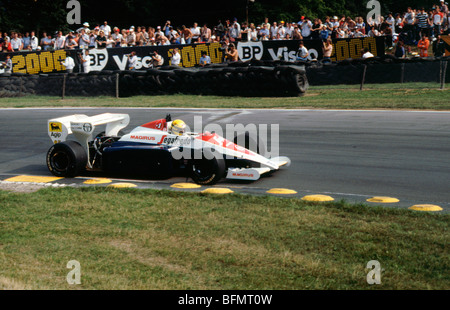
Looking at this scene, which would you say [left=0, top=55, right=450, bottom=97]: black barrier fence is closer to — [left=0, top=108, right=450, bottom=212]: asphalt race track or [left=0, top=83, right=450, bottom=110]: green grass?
[left=0, top=83, right=450, bottom=110]: green grass

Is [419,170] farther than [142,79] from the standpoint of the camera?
No

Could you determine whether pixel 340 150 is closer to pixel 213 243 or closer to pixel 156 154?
pixel 156 154

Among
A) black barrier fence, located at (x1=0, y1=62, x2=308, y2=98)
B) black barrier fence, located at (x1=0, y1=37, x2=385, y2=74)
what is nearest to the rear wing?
black barrier fence, located at (x1=0, y1=62, x2=308, y2=98)

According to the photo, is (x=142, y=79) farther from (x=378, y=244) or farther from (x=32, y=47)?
(x=378, y=244)

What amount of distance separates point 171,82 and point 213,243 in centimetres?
1567

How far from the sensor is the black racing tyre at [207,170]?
31.3 ft

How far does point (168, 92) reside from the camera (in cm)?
2202

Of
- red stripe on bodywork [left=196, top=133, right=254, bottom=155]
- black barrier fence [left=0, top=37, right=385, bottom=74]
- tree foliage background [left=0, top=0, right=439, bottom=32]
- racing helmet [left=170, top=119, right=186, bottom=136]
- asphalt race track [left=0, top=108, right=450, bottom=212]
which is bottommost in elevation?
asphalt race track [left=0, top=108, right=450, bottom=212]

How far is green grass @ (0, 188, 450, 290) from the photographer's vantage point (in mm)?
5762

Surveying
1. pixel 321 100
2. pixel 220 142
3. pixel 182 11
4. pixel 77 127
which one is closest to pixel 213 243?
pixel 220 142

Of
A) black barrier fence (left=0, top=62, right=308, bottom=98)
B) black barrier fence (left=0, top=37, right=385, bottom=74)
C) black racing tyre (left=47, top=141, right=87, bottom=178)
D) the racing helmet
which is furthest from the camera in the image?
black barrier fence (left=0, top=37, right=385, bottom=74)

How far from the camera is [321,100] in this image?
752 inches

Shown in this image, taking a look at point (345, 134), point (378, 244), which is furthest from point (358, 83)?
point (378, 244)
